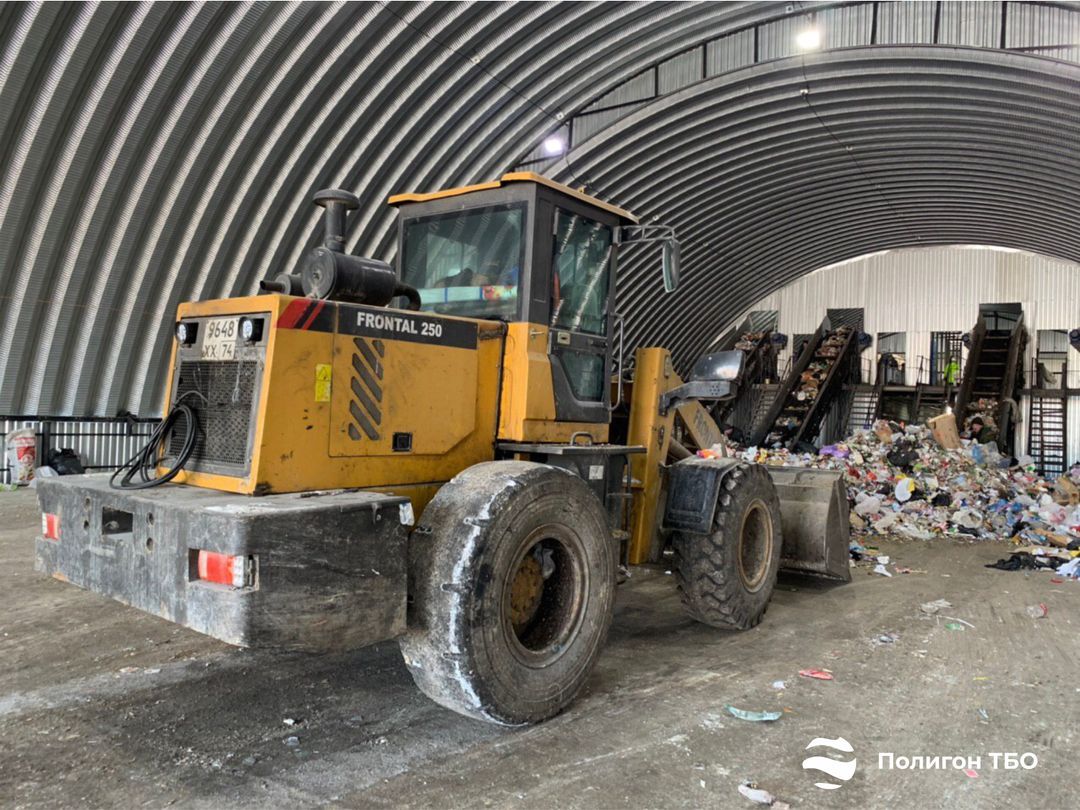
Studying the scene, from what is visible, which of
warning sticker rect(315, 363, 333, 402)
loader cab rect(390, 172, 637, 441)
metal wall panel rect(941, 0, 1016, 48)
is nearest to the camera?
warning sticker rect(315, 363, 333, 402)

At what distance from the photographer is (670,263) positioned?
14.6 feet

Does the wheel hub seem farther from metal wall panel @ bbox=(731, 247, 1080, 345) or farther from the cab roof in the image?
metal wall panel @ bbox=(731, 247, 1080, 345)

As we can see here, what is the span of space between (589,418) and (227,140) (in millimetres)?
6655

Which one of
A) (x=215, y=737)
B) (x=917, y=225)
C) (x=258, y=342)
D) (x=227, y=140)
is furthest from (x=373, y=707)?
(x=917, y=225)

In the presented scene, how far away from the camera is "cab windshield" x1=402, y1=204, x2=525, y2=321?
163 inches

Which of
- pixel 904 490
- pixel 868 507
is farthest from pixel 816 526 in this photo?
pixel 904 490

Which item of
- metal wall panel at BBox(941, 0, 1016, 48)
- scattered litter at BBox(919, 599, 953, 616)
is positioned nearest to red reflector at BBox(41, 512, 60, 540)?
scattered litter at BBox(919, 599, 953, 616)

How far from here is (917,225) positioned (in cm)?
1917

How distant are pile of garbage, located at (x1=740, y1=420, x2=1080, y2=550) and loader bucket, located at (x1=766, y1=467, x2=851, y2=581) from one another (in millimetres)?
3066

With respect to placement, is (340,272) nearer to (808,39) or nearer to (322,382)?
(322,382)

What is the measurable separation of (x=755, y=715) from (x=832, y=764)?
47 centimetres

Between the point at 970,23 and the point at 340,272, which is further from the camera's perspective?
the point at 970,23

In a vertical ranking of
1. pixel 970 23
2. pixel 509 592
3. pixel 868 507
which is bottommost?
pixel 868 507

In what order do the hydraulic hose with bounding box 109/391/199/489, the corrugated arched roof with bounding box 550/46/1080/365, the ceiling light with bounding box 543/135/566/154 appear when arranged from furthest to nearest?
the ceiling light with bounding box 543/135/566/154
the corrugated arched roof with bounding box 550/46/1080/365
the hydraulic hose with bounding box 109/391/199/489
